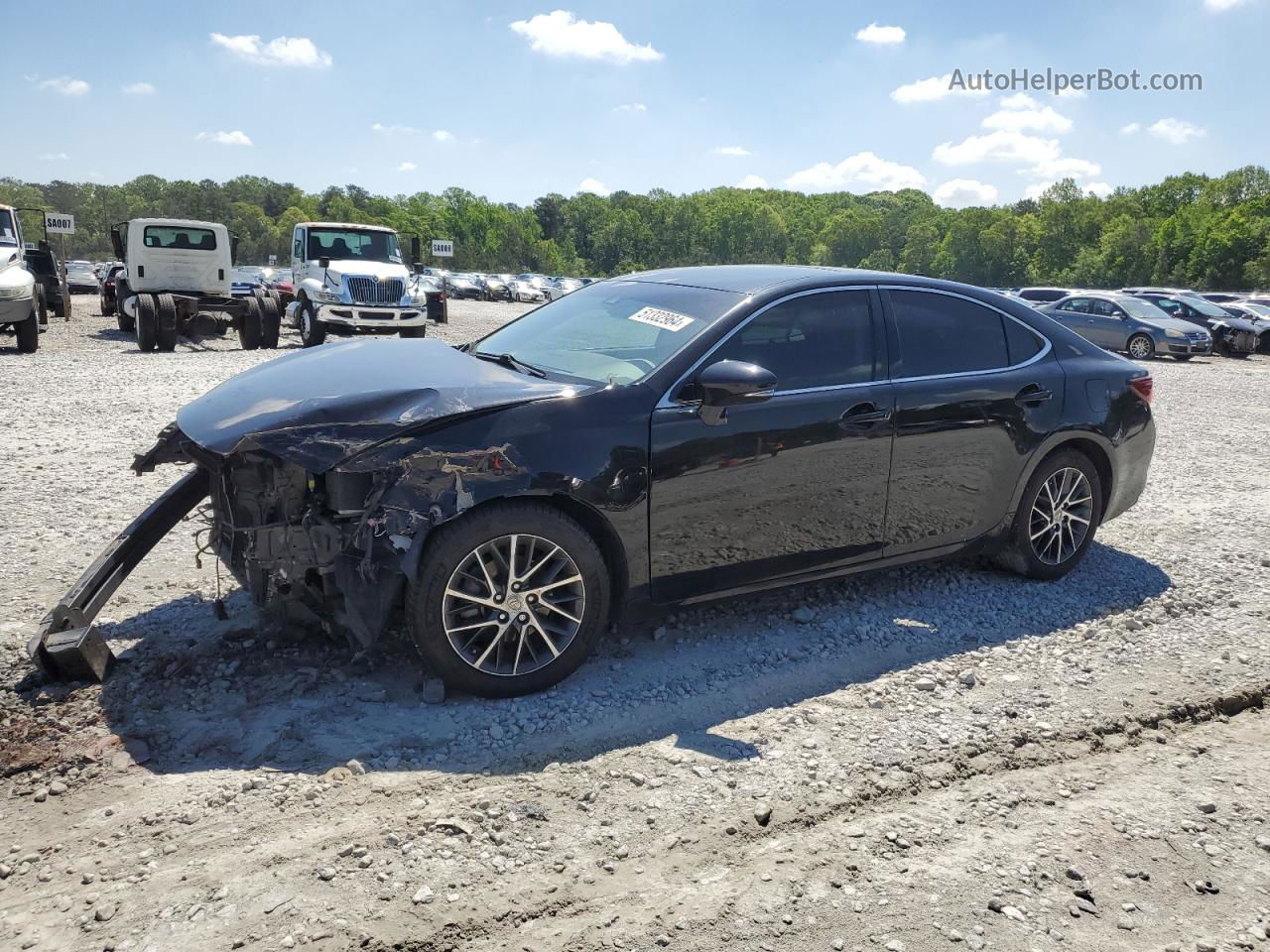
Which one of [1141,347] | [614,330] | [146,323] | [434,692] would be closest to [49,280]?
[146,323]

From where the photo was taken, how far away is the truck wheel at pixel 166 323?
17359 millimetres

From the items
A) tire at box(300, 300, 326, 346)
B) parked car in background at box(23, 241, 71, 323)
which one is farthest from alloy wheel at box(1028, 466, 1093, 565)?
parked car in background at box(23, 241, 71, 323)

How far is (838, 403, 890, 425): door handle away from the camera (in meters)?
4.47

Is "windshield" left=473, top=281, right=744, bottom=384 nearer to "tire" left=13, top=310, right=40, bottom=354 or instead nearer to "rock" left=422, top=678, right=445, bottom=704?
"rock" left=422, top=678, right=445, bottom=704

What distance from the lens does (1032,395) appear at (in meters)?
5.14

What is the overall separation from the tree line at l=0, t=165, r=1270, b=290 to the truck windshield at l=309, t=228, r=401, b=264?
59.4 meters

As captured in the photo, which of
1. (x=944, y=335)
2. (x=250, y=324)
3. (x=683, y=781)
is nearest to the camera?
(x=683, y=781)

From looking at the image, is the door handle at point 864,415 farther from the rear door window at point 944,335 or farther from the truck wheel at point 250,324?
the truck wheel at point 250,324

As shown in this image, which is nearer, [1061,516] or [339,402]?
[339,402]

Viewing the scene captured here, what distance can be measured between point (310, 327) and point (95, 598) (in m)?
17.1

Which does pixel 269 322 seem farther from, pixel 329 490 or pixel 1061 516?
pixel 1061 516

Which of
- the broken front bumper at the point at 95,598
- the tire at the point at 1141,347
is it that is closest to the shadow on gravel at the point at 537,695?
the broken front bumper at the point at 95,598

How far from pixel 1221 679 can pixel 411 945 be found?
3.71 meters

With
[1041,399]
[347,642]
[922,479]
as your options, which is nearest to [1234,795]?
[922,479]
